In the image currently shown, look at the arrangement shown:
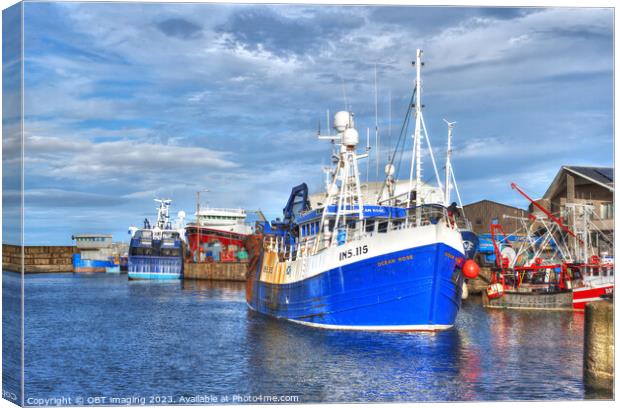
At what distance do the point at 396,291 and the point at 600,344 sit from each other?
14576 millimetres

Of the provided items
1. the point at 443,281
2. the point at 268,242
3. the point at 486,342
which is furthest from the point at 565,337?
the point at 268,242

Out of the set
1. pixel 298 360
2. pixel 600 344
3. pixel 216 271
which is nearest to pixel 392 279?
pixel 298 360

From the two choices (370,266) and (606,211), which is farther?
(606,211)

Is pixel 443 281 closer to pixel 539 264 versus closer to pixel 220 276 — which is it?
pixel 539 264

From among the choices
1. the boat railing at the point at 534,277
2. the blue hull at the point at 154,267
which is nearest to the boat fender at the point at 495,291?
the boat railing at the point at 534,277

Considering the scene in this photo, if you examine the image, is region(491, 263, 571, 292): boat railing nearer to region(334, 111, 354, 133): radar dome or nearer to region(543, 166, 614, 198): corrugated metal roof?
region(543, 166, 614, 198): corrugated metal roof

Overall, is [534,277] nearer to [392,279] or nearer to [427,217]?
[427,217]

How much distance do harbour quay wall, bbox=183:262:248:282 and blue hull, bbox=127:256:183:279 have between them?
3.09m

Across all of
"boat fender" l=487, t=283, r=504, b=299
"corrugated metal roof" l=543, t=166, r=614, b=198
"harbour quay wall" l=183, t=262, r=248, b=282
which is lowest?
"harbour quay wall" l=183, t=262, r=248, b=282

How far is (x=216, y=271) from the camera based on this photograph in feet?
381

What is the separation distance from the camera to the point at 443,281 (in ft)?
115

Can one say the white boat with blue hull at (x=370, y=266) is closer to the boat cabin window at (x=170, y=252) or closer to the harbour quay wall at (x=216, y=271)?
the harbour quay wall at (x=216, y=271)

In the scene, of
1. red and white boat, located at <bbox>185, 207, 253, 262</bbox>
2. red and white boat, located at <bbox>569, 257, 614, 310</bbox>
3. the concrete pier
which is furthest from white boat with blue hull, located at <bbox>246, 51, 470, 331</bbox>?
red and white boat, located at <bbox>185, 207, 253, 262</bbox>

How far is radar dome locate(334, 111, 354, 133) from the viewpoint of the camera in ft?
134
